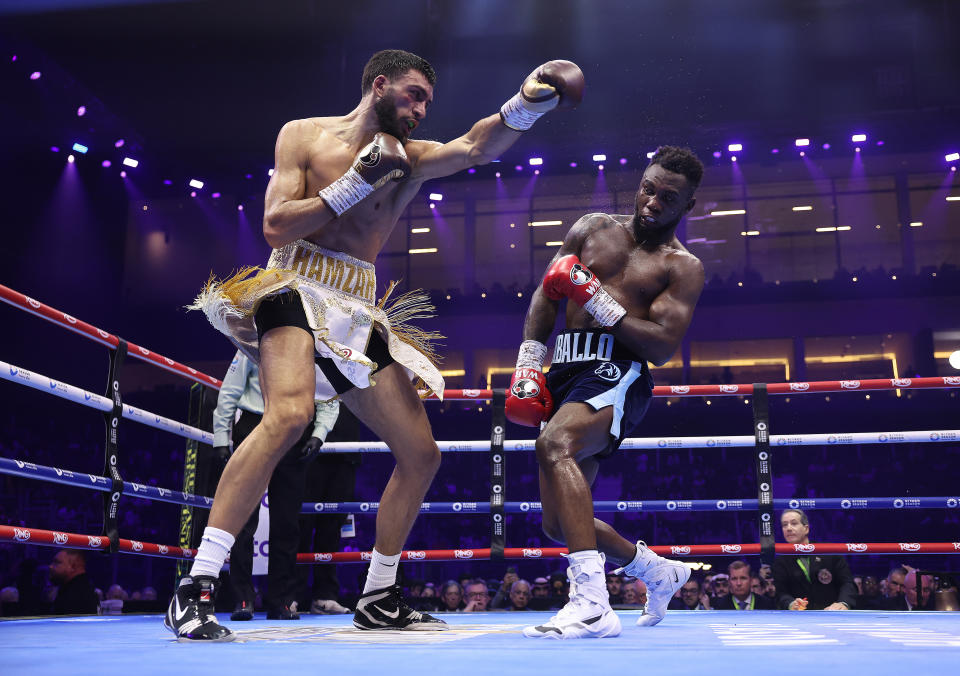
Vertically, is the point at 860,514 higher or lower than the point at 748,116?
lower

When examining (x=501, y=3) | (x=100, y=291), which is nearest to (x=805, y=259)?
(x=501, y=3)

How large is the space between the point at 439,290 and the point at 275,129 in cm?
A: 539

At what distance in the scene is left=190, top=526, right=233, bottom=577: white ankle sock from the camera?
6.15 ft

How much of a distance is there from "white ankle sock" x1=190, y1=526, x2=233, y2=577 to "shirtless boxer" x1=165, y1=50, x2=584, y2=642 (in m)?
0.01

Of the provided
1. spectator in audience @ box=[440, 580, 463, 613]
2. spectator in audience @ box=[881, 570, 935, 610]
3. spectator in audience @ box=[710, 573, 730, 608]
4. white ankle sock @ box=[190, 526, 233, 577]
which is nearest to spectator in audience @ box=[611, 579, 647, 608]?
spectator in audience @ box=[710, 573, 730, 608]

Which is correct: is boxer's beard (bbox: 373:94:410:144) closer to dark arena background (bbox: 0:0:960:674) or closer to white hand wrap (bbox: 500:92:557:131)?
white hand wrap (bbox: 500:92:557:131)

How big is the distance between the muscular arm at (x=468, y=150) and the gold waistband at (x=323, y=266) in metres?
0.32

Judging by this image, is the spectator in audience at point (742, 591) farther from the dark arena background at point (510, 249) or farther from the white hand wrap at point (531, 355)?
the white hand wrap at point (531, 355)

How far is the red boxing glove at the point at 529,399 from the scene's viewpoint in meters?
2.47

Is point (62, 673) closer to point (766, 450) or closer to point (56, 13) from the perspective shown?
point (766, 450)

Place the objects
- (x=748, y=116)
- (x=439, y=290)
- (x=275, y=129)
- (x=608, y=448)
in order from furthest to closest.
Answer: (x=439, y=290) < (x=748, y=116) < (x=275, y=129) < (x=608, y=448)

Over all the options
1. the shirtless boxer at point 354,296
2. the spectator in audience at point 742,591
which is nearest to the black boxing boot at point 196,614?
the shirtless boxer at point 354,296

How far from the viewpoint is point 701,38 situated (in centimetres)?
999

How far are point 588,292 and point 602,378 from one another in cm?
25
